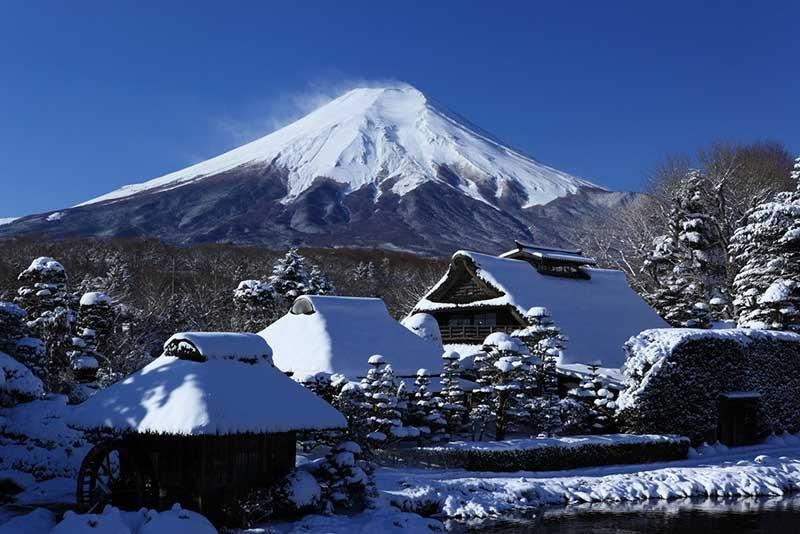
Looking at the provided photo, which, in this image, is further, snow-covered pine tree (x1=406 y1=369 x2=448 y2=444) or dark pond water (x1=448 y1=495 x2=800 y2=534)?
snow-covered pine tree (x1=406 y1=369 x2=448 y2=444)

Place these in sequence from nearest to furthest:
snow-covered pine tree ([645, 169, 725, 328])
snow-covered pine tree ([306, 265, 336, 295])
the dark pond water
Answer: the dark pond water
snow-covered pine tree ([645, 169, 725, 328])
snow-covered pine tree ([306, 265, 336, 295])

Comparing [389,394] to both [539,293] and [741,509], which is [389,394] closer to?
[741,509]

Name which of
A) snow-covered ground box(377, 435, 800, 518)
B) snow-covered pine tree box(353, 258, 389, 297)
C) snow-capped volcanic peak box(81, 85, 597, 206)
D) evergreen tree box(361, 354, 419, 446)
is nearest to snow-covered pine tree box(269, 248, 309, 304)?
snow-covered pine tree box(353, 258, 389, 297)

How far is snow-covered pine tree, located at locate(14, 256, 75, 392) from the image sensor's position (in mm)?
21609

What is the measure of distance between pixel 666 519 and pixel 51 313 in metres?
19.4

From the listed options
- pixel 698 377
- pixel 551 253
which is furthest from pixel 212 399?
pixel 551 253

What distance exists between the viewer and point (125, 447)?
39.5 ft

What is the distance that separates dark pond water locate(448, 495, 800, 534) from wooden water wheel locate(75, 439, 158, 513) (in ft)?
20.4

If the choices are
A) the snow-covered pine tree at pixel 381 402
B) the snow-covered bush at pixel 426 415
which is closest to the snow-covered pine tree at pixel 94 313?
the snow-covered pine tree at pixel 381 402

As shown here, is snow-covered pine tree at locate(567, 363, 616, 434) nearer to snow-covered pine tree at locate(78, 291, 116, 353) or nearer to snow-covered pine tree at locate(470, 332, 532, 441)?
snow-covered pine tree at locate(470, 332, 532, 441)

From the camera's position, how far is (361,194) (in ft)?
388

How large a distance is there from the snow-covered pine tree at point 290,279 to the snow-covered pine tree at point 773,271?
24.9m

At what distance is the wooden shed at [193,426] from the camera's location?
11930 mm

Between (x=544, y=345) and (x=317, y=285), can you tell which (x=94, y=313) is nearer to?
(x=544, y=345)
